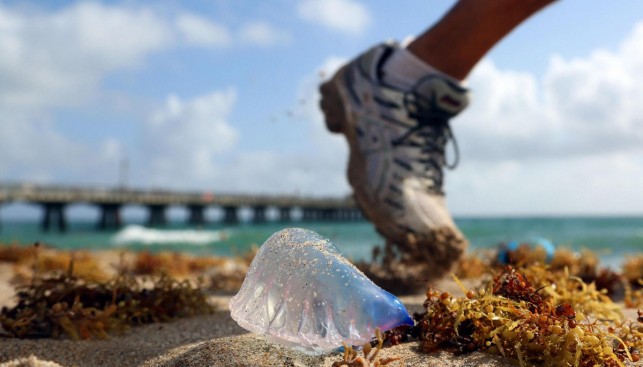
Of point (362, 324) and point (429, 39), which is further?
point (429, 39)

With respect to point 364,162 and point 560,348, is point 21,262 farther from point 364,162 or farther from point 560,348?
point 560,348

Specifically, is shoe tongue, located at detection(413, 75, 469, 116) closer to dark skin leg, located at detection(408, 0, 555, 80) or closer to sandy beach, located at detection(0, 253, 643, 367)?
dark skin leg, located at detection(408, 0, 555, 80)

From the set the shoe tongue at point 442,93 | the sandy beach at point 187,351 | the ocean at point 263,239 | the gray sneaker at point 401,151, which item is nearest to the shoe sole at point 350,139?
the gray sneaker at point 401,151

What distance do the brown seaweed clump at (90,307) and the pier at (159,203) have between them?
3361cm

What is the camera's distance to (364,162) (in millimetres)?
3580

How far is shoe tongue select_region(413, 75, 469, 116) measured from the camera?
135 inches

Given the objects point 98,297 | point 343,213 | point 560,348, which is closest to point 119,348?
point 98,297

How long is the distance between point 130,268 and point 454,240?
4067mm

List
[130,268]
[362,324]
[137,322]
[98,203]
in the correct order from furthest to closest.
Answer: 1. [98,203]
2. [130,268]
3. [137,322]
4. [362,324]

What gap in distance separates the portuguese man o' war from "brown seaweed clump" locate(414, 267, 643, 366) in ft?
1.38

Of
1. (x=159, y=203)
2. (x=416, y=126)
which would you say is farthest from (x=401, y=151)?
(x=159, y=203)

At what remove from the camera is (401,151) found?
3.52 m

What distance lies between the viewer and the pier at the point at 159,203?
34719mm

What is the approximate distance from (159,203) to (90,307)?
39812 millimetres
